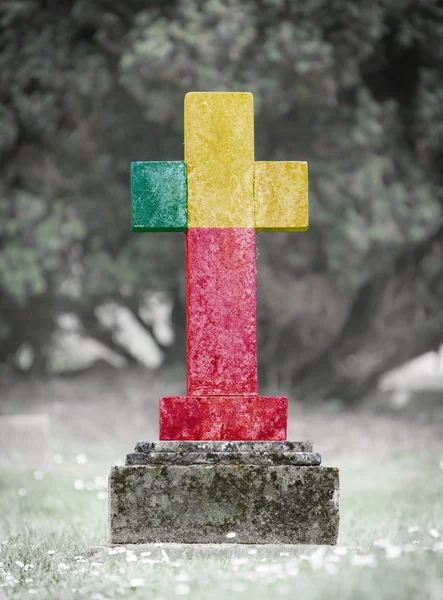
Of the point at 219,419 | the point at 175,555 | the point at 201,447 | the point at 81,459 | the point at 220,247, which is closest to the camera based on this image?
the point at 175,555

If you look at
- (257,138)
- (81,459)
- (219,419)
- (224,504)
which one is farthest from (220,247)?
(257,138)

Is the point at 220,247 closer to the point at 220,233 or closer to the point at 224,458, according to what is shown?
the point at 220,233

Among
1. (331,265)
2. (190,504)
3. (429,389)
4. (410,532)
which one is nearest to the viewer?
(190,504)

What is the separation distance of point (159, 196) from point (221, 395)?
105 centimetres

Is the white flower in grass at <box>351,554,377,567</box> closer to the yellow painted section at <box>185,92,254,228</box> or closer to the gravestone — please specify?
the gravestone

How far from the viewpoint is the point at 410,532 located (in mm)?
5031

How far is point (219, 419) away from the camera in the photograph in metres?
4.21

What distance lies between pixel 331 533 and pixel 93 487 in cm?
342

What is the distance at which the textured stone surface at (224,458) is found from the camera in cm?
404

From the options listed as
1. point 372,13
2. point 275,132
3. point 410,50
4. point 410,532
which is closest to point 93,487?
point 410,532

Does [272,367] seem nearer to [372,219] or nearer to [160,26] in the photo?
[372,219]

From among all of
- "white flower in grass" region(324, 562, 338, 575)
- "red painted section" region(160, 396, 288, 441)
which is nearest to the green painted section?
"red painted section" region(160, 396, 288, 441)

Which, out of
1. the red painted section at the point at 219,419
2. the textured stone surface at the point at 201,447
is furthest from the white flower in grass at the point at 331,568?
the red painted section at the point at 219,419

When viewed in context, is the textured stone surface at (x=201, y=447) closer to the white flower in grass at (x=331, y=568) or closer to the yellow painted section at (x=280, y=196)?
the white flower in grass at (x=331, y=568)
